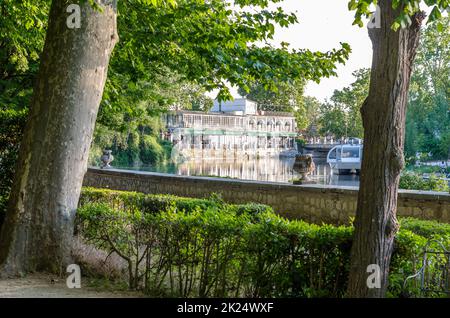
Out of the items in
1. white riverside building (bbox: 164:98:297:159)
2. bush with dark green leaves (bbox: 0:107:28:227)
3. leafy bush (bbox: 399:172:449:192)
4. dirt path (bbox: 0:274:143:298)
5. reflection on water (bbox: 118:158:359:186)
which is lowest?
dirt path (bbox: 0:274:143:298)

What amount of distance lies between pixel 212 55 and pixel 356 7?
5336mm

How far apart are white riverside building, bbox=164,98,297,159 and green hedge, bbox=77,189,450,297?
194 ft

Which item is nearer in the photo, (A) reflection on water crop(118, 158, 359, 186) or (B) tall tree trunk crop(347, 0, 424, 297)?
(B) tall tree trunk crop(347, 0, 424, 297)

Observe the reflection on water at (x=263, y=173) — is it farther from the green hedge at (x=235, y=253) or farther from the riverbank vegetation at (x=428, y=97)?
the green hedge at (x=235, y=253)

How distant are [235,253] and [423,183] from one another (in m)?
10.9

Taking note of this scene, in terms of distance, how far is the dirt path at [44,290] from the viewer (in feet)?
19.1

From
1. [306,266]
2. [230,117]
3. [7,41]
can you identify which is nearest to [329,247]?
[306,266]

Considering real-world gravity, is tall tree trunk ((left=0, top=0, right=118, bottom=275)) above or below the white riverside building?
below

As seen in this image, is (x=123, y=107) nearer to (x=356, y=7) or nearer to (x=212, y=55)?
(x=212, y=55)

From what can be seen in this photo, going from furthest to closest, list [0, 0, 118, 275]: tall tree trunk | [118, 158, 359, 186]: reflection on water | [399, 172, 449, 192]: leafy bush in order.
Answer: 1. [118, 158, 359, 186]: reflection on water
2. [399, 172, 449, 192]: leafy bush
3. [0, 0, 118, 275]: tall tree trunk

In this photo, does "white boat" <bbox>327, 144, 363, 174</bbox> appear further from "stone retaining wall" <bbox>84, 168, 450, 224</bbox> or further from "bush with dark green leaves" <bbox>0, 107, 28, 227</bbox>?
"bush with dark green leaves" <bbox>0, 107, 28, 227</bbox>

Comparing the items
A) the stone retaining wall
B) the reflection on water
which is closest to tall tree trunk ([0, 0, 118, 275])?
the stone retaining wall

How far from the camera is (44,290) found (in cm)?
601

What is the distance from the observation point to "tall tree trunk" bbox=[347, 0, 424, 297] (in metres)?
4.11
